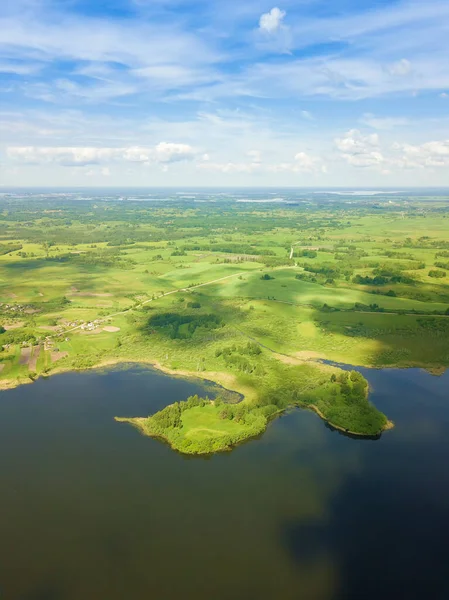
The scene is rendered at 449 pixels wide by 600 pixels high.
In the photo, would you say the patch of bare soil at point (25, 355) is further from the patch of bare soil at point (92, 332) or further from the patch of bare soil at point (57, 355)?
the patch of bare soil at point (92, 332)

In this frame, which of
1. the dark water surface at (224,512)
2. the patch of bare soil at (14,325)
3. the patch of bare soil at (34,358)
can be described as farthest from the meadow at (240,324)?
the dark water surface at (224,512)

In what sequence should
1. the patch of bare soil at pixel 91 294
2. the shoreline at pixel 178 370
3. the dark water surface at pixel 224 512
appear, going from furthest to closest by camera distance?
the patch of bare soil at pixel 91 294
the shoreline at pixel 178 370
the dark water surface at pixel 224 512

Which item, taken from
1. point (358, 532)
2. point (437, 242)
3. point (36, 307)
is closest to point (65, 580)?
point (358, 532)

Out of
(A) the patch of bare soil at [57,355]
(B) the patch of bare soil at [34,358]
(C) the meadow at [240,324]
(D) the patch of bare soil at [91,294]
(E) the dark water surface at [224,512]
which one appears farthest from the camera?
(D) the patch of bare soil at [91,294]

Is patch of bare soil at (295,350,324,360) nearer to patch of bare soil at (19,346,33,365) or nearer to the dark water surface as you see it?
the dark water surface

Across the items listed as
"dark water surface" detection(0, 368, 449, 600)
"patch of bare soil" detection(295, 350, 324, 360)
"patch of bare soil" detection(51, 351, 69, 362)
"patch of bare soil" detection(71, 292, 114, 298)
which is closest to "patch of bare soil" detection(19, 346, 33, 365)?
"patch of bare soil" detection(51, 351, 69, 362)

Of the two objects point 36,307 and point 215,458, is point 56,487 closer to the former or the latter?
point 215,458

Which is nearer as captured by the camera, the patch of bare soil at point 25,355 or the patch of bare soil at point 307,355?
the patch of bare soil at point 25,355

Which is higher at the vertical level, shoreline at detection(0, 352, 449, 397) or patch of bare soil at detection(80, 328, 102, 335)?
patch of bare soil at detection(80, 328, 102, 335)

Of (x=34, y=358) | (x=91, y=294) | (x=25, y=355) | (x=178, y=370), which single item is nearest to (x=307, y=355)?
(x=178, y=370)
